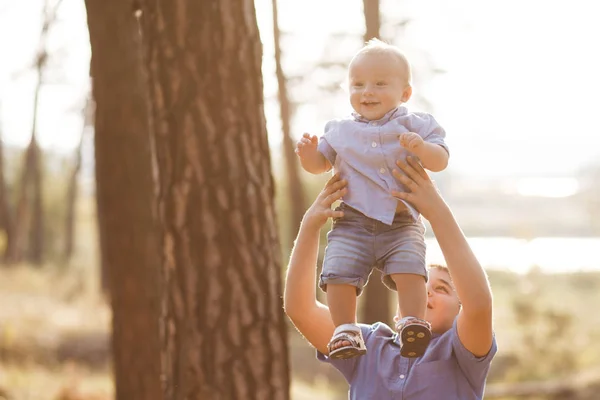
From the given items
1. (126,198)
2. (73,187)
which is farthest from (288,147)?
(73,187)

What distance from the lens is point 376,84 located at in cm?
286

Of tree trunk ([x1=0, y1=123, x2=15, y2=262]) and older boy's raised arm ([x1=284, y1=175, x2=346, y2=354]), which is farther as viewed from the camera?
tree trunk ([x1=0, y1=123, x2=15, y2=262])

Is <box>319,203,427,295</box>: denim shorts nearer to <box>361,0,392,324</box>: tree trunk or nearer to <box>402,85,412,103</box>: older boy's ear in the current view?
<box>402,85,412,103</box>: older boy's ear

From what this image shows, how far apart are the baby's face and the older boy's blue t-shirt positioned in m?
0.78

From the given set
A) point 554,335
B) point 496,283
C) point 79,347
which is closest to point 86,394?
point 79,347

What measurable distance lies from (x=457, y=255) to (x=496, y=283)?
133 feet

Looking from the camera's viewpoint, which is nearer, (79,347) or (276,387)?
(276,387)

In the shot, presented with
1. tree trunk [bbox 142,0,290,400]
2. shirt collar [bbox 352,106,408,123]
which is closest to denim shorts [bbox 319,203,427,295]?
shirt collar [bbox 352,106,408,123]

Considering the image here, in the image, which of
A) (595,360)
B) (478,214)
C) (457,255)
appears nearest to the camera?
(457,255)

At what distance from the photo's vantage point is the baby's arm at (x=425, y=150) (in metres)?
2.78

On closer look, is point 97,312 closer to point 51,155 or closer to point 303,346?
point 303,346

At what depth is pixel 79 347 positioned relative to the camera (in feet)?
55.5

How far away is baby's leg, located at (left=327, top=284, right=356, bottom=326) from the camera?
9.55 feet

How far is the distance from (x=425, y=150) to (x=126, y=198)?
490 centimetres
